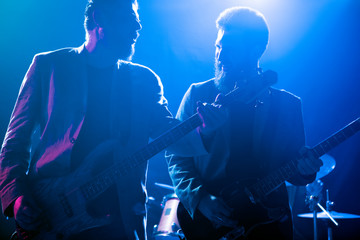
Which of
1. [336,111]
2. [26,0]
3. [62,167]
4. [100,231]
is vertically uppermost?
[26,0]

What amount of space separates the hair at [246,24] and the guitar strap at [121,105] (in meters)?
1.06

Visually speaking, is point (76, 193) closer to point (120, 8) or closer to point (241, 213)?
point (241, 213)

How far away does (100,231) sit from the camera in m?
1.58

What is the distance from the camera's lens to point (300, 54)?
4.89 metres

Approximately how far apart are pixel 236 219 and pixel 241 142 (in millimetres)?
569

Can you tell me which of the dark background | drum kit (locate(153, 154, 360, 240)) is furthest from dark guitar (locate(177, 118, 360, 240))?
the dark background

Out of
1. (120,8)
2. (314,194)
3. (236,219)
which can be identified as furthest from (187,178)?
(314,194)

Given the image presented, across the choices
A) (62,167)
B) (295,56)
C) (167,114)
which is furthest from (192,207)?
(295,56)

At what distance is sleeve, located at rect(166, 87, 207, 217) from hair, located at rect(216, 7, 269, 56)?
714 mm

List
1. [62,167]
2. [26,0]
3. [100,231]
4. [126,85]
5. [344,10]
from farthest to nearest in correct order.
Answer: [344,10], [26,0], [126,85], [62,167], [100,231]

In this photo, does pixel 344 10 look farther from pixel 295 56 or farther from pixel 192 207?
pixel 192 207

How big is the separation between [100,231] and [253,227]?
1.04 metres

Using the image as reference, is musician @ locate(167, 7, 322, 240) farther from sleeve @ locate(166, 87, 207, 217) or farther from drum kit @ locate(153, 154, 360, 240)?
drum kit @ locate(153, 154, 360, 240)

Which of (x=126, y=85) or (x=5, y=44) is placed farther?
(x=5, y=44)
